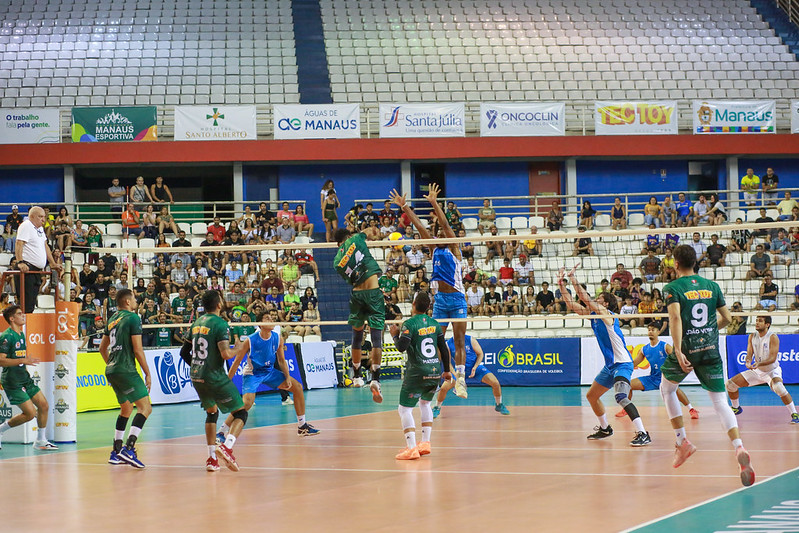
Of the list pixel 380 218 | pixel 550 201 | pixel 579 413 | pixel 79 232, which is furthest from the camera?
pixel 550 201

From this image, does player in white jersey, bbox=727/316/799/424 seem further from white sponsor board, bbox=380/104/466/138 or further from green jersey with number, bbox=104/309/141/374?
white sponsor board, bbox=380/104/466/138

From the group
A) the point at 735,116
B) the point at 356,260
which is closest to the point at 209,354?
the point at 356,260

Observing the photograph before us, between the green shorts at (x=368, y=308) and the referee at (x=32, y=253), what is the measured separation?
4613 mm

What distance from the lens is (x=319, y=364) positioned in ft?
77.5

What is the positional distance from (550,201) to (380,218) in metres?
7.48

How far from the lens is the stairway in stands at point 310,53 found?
32.9 m

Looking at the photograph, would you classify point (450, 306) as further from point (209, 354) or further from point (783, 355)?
point (783, 355)

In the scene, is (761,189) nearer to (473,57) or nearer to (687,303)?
(473,57)

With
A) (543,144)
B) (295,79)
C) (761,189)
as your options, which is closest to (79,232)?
(295,79)

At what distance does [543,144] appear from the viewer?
102ft

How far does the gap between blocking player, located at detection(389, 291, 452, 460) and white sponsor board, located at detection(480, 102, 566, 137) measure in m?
19.8

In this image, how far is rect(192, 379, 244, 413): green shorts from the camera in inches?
414

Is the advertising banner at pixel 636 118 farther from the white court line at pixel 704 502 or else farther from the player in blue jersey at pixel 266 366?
the white court line at pixel 704 502

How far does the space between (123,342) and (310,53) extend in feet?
82.5
